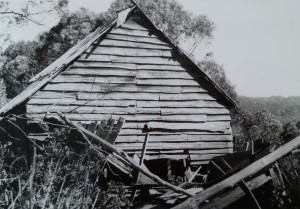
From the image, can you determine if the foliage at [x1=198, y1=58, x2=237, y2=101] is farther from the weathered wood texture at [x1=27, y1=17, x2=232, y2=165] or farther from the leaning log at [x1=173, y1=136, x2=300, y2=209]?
the leaning log at [x1=173, y1=136, x2=300, y2=209]

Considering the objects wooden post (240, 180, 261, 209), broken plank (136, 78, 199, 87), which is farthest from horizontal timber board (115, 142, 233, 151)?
wooden post (240, 180, 261, 209)

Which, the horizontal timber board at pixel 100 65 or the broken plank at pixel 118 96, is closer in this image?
the broken plank at pixel 118 96

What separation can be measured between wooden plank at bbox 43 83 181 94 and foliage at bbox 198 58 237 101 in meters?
19.3

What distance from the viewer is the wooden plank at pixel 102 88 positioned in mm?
10977

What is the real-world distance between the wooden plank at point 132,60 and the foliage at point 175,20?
70.4ft

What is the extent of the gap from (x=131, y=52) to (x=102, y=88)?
1.72m

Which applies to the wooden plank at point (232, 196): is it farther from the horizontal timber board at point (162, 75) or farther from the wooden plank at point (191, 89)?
the wooden plank at point (191, 89)

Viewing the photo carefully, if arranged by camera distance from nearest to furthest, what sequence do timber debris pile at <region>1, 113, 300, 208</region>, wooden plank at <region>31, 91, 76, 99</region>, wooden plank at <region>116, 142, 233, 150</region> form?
timber debris pile at <region>1, 113, 300, 208</region>, wooden plank at <region>31, 91, 76, 99</region>, wooden plank at <region>116, 142, 233, 150</region>

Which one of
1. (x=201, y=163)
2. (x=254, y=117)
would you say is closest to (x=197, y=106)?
(x=201, y=163)

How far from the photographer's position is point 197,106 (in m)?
12.7

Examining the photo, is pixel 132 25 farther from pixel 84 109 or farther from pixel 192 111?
pixel 192 111

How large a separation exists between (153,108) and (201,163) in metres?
2.70

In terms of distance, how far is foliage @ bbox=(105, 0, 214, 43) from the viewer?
1315 inches

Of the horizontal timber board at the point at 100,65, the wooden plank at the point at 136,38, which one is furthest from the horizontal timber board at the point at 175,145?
the wooden plank at the point at 136,38
